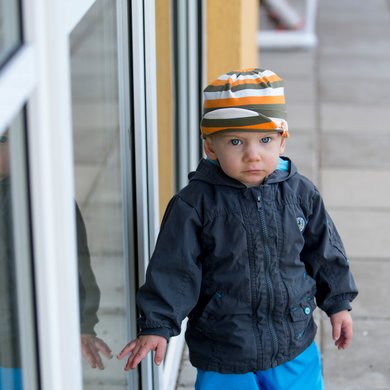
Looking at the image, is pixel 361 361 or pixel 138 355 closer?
pixel 138 355

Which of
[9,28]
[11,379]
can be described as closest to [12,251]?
[11,379]

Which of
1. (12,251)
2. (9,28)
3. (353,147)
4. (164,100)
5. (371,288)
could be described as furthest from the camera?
(353,147)

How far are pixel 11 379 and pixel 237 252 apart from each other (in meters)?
0.94

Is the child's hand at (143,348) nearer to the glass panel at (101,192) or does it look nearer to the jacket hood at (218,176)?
the glass panel at (101,192)

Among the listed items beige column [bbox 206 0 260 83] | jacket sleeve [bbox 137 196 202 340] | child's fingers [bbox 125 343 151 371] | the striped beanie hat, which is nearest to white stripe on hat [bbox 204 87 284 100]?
the striped beanie hat

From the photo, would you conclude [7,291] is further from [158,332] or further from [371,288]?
[371,288]

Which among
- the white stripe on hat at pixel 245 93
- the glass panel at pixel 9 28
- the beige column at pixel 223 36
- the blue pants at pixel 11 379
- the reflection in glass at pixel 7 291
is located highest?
the beige column at pixel 223 36

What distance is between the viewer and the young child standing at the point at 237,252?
8.64 ft

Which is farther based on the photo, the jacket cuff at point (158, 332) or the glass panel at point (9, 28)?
the jacket cuff at point (158, 332)

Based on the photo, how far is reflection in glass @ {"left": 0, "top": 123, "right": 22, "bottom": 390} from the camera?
70.9 inches

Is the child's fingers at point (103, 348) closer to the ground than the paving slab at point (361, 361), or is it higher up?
higher up

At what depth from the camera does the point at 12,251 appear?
1.82 metres

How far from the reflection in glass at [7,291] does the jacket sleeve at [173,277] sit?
760 millimetres

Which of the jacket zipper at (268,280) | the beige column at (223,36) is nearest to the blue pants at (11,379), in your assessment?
the jacket zipper at (268,280)
